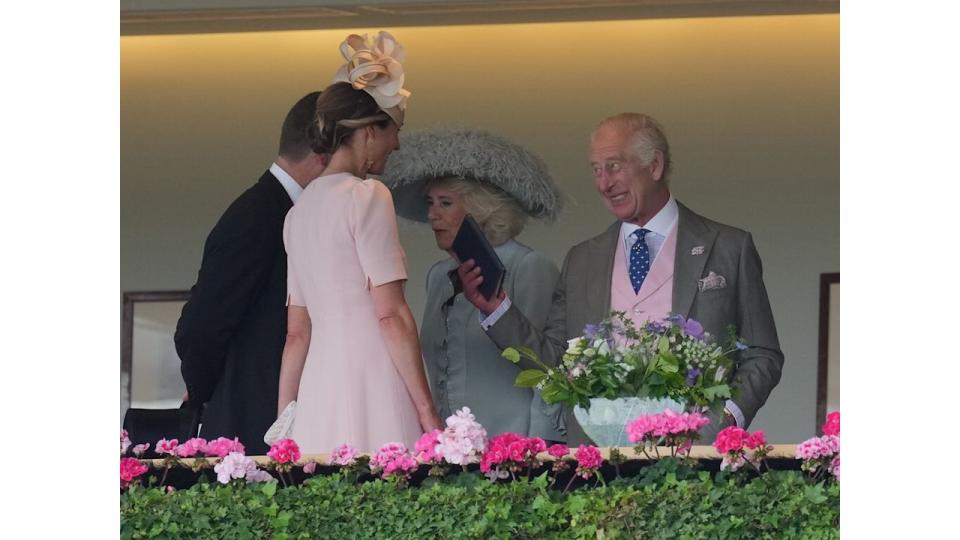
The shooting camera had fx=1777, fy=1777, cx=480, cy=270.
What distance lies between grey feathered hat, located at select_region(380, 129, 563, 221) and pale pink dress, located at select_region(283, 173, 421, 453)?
39.0 inches

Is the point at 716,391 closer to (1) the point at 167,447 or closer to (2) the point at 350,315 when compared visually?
(2) the point at 350,315

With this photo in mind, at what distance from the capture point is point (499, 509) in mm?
3852

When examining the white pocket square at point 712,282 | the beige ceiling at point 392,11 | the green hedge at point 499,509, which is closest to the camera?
the green hedge at point 499,509

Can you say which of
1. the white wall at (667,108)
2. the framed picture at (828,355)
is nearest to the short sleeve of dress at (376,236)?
the white wall at (667,108)

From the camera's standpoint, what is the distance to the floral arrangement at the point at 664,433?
3.99 metres

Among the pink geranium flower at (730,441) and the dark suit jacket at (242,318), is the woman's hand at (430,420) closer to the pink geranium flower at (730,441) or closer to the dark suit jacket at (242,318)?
the dark suit jacket at (242,318)

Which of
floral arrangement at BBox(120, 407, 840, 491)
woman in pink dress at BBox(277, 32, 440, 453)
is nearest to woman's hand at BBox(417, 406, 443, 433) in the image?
woman in pink dress at BBox(277, 32, 440, 453)

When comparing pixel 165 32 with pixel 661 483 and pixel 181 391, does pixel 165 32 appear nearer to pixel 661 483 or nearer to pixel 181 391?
pixel 181 391

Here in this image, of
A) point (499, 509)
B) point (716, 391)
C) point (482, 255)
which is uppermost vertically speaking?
point (482, 255)

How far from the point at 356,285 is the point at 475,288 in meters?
0.64

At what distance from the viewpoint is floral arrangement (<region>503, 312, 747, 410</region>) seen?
4305 mm

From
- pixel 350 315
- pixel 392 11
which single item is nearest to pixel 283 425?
pixel 350 315

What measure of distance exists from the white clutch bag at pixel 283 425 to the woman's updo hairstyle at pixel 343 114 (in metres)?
0.73

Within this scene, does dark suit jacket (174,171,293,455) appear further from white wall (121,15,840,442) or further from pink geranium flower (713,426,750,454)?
white wall (121,15,840,442)
